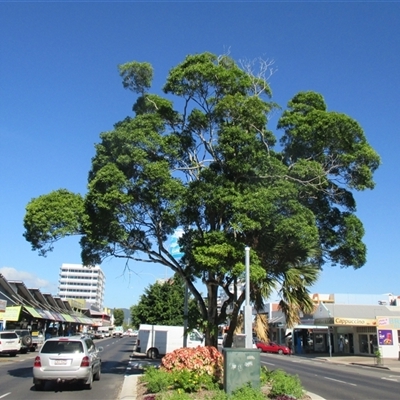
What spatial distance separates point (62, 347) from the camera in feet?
51.3

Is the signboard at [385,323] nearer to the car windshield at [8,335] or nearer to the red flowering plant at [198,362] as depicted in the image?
the car windshield at [8,335]

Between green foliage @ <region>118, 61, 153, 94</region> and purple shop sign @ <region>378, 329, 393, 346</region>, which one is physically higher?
green foliage @ <region>118, 61, 153, 94</region>

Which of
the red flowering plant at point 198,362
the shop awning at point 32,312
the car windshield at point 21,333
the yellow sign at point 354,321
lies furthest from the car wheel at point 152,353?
the red flowering plant at point 198,362

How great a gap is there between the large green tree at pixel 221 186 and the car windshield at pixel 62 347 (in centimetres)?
383

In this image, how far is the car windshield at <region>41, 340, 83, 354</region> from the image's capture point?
15484mm

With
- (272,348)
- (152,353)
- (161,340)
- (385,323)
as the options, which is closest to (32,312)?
(152,353)

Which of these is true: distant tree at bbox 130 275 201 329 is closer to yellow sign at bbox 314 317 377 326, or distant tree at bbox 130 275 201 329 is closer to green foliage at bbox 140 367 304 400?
yellow sign at bbox 314 317 377 326

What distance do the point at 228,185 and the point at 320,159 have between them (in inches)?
151

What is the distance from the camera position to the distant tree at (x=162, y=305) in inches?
1644

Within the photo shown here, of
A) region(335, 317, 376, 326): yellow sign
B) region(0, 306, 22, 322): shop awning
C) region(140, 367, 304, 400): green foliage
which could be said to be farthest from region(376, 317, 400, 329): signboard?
region(0, 306, 22, 322): shop awning

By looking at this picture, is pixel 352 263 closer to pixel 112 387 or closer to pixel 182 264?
pixel 182 264

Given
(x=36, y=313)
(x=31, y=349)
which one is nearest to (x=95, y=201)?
(x=31, y=349)

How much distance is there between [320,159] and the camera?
18438 millimetres

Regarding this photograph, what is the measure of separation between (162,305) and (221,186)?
27.1 metres
